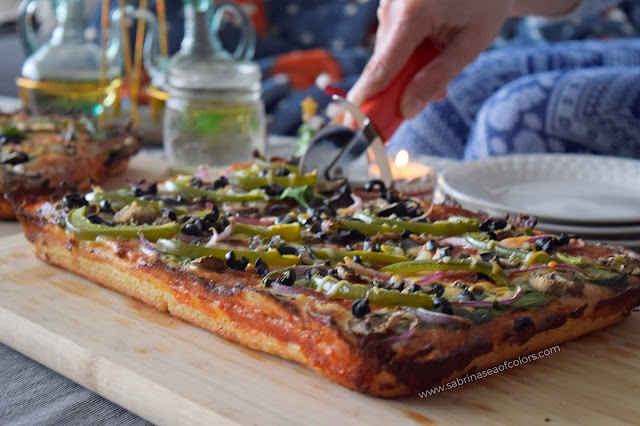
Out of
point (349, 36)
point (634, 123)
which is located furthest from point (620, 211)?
point (349, 36)

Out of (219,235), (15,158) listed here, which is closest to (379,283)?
(219,235)

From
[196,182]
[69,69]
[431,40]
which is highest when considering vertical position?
[431,40]

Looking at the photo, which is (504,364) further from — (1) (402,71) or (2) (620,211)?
(1) (402,71)

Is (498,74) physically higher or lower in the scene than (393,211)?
lower

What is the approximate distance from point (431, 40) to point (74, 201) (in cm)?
125

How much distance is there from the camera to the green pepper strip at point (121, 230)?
1.91m

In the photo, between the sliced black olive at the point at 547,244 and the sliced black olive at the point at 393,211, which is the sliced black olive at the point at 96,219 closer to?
the sliced black olive at the point at 393,211

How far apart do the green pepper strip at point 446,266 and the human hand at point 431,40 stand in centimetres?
97

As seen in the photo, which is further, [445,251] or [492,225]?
[492,225]

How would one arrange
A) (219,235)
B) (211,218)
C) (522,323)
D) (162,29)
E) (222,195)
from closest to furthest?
(522,323) < (219,235) < (211,218) < (222,195) < (162,29)

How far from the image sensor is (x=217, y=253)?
5.83ft

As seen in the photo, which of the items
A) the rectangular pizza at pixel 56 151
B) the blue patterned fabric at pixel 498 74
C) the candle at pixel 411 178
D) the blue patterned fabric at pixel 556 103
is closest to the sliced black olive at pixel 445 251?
the candle at pixel 411 178

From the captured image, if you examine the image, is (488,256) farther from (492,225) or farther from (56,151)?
(56,151)

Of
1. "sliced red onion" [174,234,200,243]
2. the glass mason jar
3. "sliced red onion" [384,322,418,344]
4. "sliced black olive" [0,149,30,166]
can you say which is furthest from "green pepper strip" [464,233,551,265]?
"sliced black olive" [0,149,30,166]
